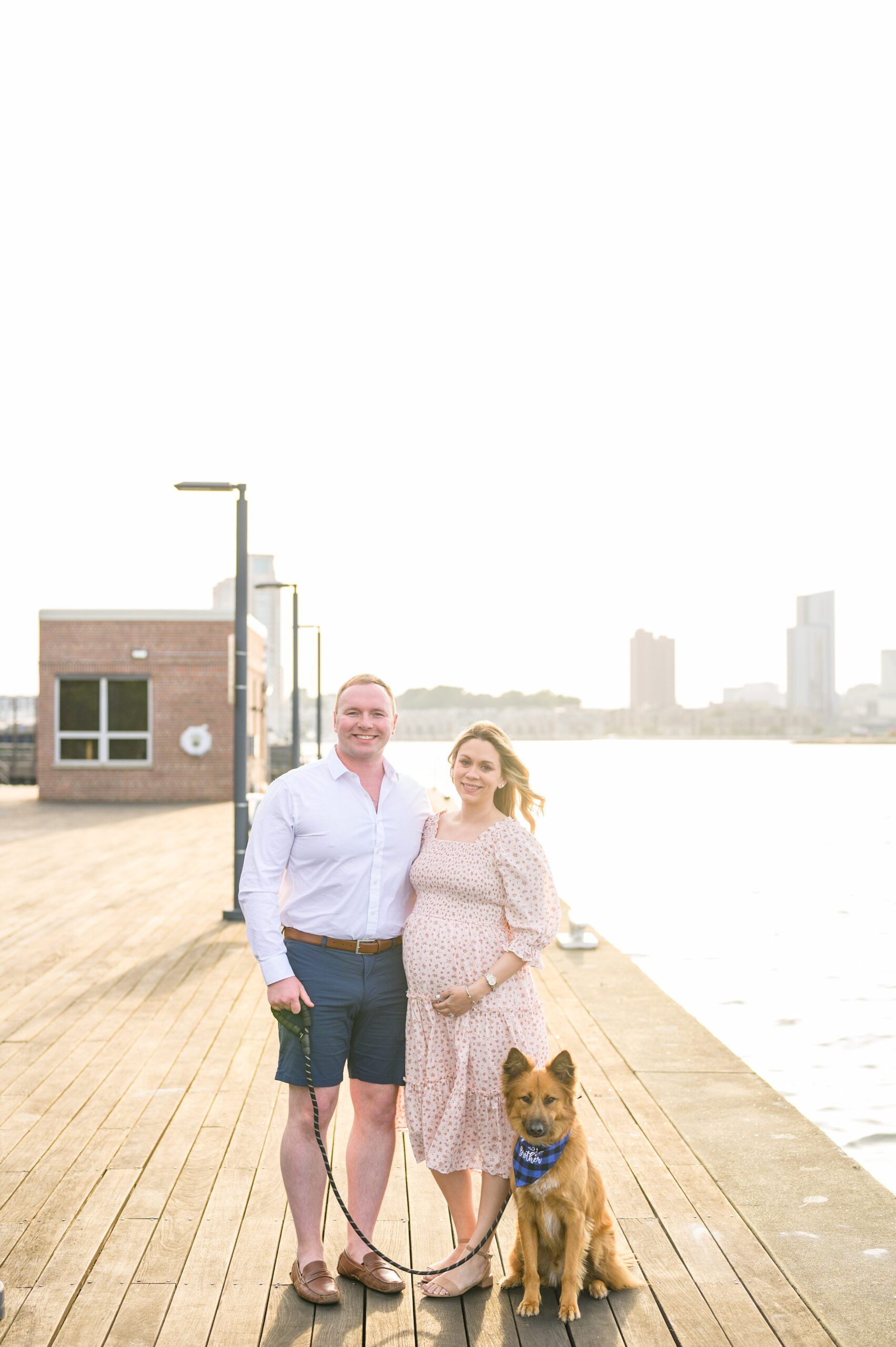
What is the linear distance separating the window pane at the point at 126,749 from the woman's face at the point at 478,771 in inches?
997

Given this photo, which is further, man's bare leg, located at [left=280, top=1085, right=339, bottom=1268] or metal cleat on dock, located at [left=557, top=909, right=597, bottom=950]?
metal cleat on dock, located at [left=557, top=909, right=597, bottom=950]

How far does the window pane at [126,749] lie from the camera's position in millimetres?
28234

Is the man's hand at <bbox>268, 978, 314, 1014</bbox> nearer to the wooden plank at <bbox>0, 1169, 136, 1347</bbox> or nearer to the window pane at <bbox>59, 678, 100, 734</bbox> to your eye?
the wooden plank at <bbox>0, 1169, 136, 1347</bbox>

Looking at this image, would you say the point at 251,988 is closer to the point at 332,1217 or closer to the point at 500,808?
the point at 332,1217

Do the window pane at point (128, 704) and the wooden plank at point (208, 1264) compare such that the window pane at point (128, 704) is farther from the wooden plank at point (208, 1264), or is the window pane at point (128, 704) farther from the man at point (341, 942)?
the man at point (341, 942)

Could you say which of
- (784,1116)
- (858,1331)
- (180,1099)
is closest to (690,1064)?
(784,1116)

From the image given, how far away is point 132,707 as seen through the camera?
93.0 ft

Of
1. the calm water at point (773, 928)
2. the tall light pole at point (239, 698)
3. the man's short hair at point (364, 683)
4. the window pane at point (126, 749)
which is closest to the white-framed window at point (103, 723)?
the window pane at point (126, 749)

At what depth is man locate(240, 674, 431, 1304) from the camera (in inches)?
147

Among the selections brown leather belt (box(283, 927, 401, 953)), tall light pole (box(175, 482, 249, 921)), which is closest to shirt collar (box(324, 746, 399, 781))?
brown leather belt (box(283, 927, 401, 953))

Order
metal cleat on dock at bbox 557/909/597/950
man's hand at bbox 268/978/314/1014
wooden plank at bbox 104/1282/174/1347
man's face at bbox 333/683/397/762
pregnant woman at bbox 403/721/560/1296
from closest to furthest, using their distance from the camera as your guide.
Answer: wooden plank at bbox 104/1282/174/1347
man's hand at bbox 268/978/314/1014
pregnant woman at bbox 403/721/560/1296
man's face at bbox 333/683/397/762
metal cleat on dock at bbox 557/909/597/950

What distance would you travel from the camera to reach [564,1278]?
3.56 m

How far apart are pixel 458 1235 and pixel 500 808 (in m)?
1.34

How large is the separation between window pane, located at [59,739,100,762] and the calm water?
769 cm
